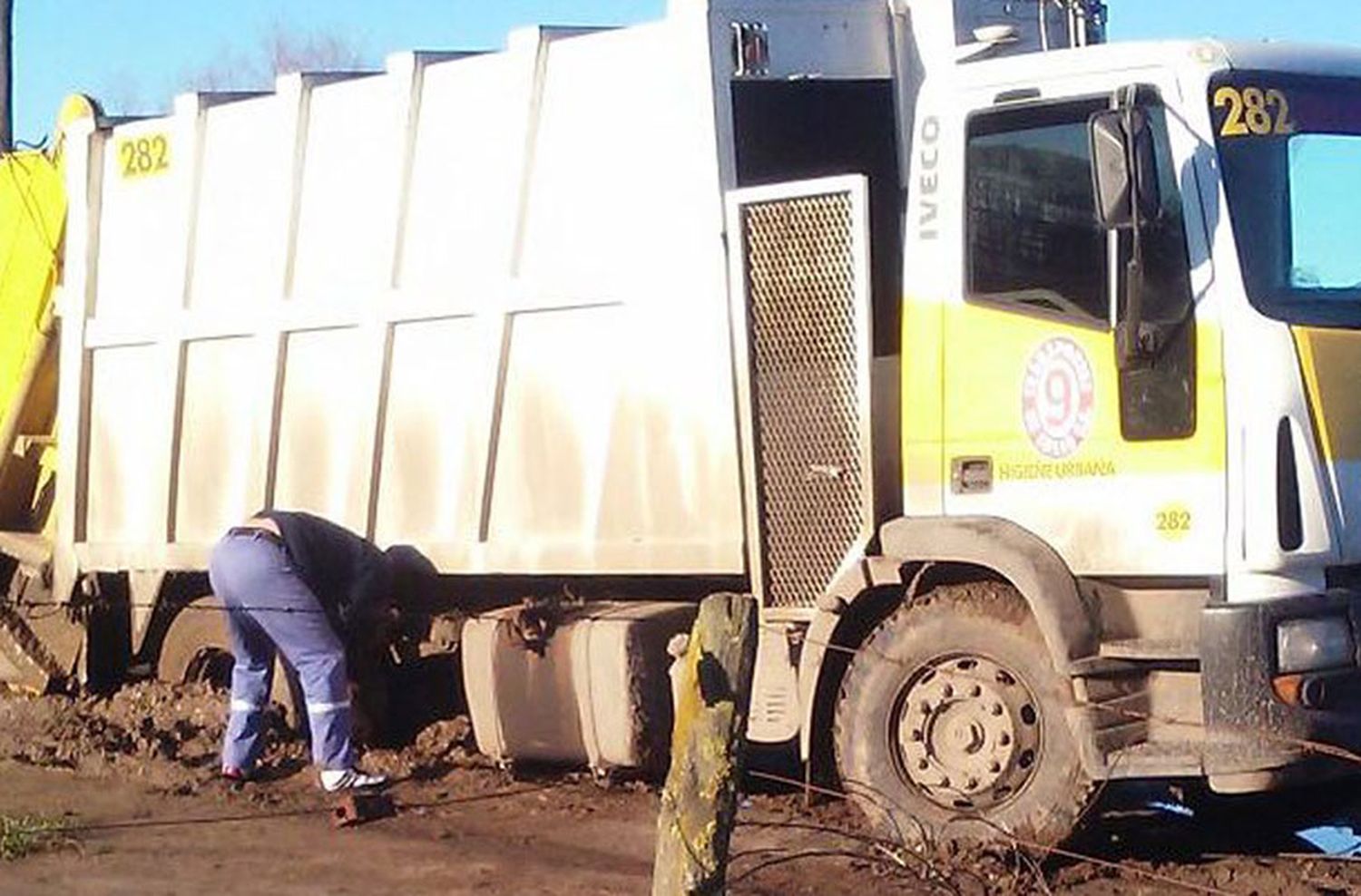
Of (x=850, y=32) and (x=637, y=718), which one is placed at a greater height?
(x=850, y=32)

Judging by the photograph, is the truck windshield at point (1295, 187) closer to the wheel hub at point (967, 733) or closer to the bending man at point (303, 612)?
the wheel hub at point (967, 733)

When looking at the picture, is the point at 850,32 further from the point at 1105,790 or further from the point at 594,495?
the point at 1105,790

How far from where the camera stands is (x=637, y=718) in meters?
8.87

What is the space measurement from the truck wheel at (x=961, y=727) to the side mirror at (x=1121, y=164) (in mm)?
1421

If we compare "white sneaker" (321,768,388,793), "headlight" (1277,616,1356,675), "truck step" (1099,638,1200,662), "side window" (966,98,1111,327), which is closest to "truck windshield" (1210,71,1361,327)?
"side window" (966,98,1111,327)

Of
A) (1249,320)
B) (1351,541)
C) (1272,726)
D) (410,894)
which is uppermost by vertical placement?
(1249,320)

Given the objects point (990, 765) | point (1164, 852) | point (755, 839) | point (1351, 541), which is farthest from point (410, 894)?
point (1351, 541)

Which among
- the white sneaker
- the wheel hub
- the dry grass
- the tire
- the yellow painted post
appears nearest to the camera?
the yellow painted post

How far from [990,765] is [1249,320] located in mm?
1716

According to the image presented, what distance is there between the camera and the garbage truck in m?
7.27

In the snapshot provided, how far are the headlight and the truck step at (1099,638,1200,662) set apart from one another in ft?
0.88

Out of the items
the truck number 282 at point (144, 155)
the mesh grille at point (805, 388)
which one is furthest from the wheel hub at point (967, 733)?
the truck number 282 at point (144, 155)

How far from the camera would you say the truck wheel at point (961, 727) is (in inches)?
297

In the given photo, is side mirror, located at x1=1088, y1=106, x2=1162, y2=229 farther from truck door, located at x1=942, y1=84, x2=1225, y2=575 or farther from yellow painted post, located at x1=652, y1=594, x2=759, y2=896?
yellow painted post, located at x1=652, y1=594, x2=759, y2=896
